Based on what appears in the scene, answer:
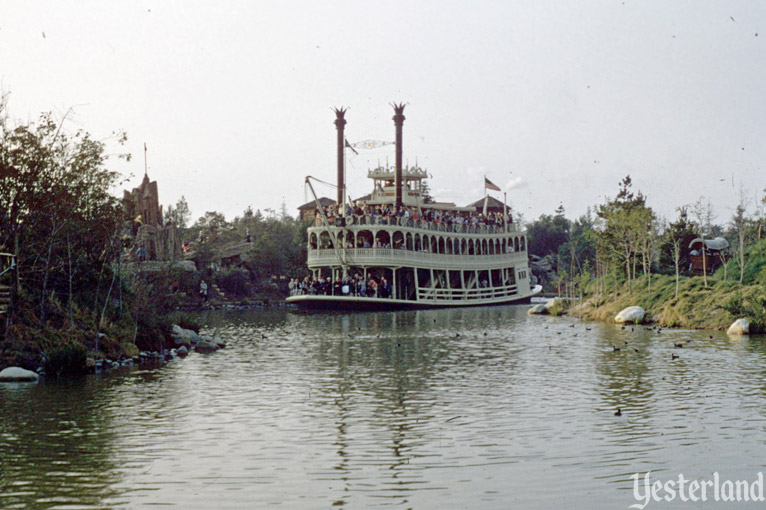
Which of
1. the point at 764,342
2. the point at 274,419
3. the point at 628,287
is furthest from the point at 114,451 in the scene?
the point at 628,287

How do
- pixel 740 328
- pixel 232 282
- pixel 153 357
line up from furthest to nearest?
1. pixel 232 282
2. pixel 740 328
3. pixel 153 357

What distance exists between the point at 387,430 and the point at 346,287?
39196 mm

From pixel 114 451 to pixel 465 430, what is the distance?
530 centimetres

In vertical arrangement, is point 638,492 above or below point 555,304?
below

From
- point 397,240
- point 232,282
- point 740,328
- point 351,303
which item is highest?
point 397,240

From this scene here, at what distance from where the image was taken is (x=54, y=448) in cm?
1217

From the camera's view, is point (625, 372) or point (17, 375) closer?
point (17, 375)

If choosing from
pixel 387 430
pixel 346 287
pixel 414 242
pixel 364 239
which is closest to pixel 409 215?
pixel 414 242

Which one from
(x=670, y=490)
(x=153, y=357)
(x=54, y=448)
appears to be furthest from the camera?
(x=153, y=357)

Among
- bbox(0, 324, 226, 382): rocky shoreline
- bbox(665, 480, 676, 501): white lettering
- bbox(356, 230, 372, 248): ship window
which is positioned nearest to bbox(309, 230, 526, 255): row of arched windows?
bbox(356, 230, 372, 248): ship window

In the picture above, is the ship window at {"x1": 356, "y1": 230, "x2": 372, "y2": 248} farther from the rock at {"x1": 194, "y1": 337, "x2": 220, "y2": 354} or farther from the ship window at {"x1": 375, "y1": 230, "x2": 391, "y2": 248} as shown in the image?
the rock at {"x1": 194, "y1": 337, "x2": 220, "y2": 354}

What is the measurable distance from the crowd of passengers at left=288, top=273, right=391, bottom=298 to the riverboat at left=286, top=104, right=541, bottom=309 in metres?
0.06

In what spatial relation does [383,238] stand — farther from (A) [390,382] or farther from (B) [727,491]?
(B) [727,491]

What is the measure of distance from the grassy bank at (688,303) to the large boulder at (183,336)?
62.6 ft
